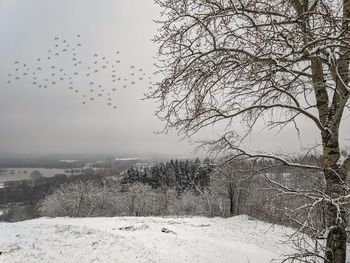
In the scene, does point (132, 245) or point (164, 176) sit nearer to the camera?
point (132, 245)

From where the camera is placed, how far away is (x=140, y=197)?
189 ft

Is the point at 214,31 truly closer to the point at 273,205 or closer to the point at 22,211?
the point at 273,205

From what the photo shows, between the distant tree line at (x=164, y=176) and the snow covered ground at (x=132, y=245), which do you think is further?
the distant tree line at (x=164, y=176)

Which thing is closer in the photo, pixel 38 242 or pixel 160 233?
pixel 38 242

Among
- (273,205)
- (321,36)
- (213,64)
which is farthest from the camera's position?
(273,205)

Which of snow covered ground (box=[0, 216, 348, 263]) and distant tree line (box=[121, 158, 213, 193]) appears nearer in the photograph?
snow covered ground (box=[0, 216, 348, 263])

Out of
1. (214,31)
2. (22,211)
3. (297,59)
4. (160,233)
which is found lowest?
(22,211)

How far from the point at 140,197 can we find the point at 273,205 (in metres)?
53.3

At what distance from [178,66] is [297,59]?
63.3 inches

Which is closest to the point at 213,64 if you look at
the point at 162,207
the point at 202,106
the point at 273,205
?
the point at 202,106

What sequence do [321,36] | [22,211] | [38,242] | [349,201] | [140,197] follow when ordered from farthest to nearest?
[22,211], [140,197], [38,242], [349,201], [321,36]

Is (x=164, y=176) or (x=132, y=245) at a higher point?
(x=132, y=245)

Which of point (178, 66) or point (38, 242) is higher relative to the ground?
point (178, 66)

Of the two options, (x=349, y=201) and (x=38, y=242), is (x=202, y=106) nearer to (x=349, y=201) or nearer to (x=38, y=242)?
(x=349, y=201)
